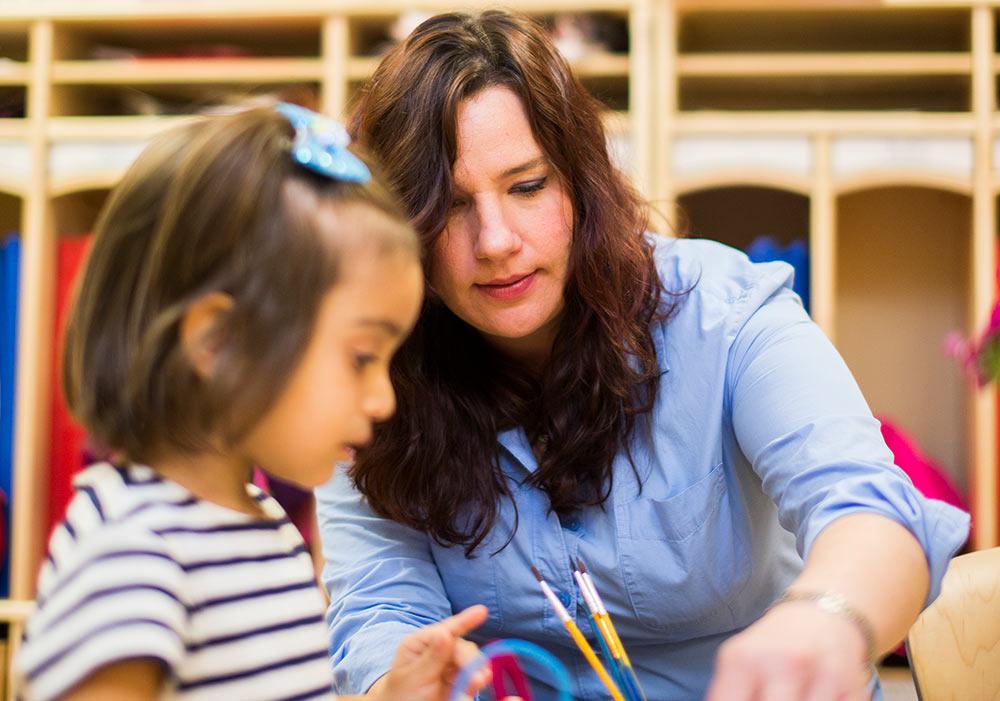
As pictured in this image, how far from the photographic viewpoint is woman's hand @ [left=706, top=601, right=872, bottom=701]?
25.5 inches

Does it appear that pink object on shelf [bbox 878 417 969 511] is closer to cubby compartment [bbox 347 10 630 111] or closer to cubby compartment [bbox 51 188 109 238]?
Result: cubby compartment [bbox 347 10 630 111]

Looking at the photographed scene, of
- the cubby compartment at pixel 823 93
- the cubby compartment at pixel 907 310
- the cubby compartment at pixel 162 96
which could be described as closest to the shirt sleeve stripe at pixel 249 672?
the cubby compartment at pixel 162 96

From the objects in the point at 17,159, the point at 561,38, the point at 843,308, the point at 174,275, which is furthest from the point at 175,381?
the point at 843,308

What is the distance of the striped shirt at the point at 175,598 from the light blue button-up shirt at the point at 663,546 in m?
0.36

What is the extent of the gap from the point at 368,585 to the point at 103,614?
0.62 metres

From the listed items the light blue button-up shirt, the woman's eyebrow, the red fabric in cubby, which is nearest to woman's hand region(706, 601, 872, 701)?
the light blue button-up shirt

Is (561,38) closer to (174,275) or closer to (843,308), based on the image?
(843,308)

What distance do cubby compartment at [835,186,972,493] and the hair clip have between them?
2329 mm

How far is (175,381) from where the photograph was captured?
70cm

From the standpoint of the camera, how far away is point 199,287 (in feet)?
2.29

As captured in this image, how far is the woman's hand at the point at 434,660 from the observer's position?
2.64 feet

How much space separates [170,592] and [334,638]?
0.56m

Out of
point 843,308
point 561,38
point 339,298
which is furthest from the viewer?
point 843,308


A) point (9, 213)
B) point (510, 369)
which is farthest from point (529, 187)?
point (9, 213)
